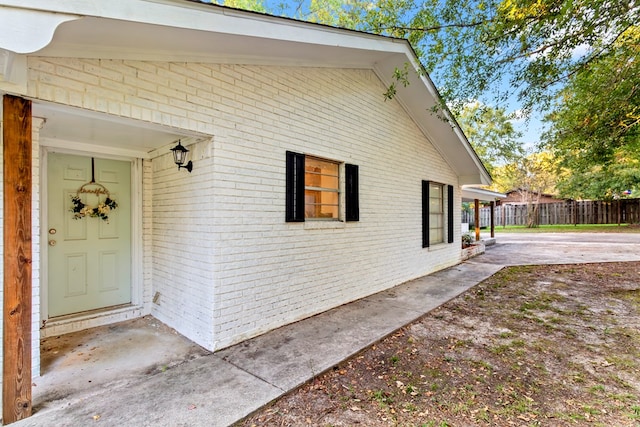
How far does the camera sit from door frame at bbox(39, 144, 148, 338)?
11.5 ft

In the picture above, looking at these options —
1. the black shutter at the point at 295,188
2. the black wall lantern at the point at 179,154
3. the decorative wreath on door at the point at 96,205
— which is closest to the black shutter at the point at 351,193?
the black shutter at the point at 295,188

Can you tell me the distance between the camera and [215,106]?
339cm

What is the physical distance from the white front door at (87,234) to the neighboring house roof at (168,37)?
1158 mm

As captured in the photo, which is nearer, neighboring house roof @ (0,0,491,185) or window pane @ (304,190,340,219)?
neighboring house roof @ (0,0,491,185)

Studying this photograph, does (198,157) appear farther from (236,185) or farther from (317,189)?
(317,189)

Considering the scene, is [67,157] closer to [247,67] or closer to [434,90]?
[247,67]

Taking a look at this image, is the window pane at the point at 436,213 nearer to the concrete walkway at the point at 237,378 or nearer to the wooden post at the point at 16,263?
the concrete walkway at the point at 237,378

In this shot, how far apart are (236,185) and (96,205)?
81.0 inches

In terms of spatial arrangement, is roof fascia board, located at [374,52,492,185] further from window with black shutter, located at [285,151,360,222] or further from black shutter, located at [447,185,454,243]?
window with black shutter, located at [285,151,360,222]

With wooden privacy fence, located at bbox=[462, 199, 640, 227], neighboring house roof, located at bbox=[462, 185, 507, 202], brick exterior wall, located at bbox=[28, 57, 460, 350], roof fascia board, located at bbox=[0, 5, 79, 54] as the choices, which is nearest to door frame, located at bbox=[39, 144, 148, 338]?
brick exterior wall, located at bbox=[28, 57, 460, 350]

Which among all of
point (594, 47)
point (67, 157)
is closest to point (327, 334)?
point (67, 157)

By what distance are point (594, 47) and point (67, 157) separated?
8.13 m

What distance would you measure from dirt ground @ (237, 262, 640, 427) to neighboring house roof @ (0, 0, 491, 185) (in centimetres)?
293

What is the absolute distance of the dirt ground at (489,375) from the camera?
7.73 feet
